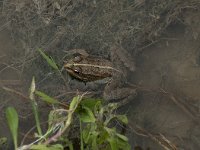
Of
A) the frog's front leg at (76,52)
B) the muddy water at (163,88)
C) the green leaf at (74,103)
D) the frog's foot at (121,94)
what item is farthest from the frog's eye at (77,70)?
the green leaf at (74,103)

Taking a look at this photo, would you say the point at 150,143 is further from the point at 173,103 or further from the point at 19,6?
the point at 19,6

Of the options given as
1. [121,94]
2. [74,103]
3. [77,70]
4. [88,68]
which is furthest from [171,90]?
[74,103]

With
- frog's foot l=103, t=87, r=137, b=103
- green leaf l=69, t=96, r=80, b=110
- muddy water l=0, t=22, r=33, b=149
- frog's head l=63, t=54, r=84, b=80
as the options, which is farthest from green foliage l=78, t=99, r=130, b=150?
frog's head l=63, t=54, r=84, b=80

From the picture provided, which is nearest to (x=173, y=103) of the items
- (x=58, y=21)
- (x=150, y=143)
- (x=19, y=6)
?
(x=150, y=143)

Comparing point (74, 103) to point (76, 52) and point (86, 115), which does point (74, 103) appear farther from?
point (76, 52)

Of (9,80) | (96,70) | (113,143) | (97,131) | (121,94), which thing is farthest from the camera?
(96,70)
